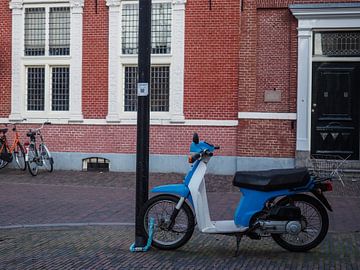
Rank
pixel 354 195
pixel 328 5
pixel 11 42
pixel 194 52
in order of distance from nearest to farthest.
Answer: pixel 354 195 → pixel 328 5 → pixel 194 52 → pixel 11 42

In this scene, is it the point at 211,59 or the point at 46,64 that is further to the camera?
the point at 46,64

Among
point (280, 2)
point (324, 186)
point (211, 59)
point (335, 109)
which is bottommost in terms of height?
point (324, 186)

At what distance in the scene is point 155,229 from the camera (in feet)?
22.7

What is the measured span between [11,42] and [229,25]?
6304 millimetres

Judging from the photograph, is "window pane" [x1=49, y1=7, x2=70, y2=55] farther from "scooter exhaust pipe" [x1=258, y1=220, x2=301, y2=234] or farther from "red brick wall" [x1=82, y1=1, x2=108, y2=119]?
"scooter exhaust pipe" [x1=258, y1=220, x2=301, y2=234]

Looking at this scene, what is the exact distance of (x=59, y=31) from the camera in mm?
15711

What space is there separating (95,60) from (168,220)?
9279 millimetres

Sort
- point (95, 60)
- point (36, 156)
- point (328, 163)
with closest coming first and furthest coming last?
point (328, 163), point (36, 156), point (95, 60)

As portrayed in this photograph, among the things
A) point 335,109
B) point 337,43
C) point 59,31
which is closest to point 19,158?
point 59,31

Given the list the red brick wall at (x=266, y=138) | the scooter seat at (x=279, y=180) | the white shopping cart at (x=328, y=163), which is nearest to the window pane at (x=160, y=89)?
the red brick wall at (x=266, y=138)

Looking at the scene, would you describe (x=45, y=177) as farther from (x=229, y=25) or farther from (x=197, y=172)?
(x=197, y=172)

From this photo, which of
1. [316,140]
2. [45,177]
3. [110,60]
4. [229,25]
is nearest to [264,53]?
[229,25]

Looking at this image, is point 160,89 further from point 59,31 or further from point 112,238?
point 112,238

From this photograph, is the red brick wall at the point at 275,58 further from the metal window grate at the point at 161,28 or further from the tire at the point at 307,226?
the tire at the point at 307,226
